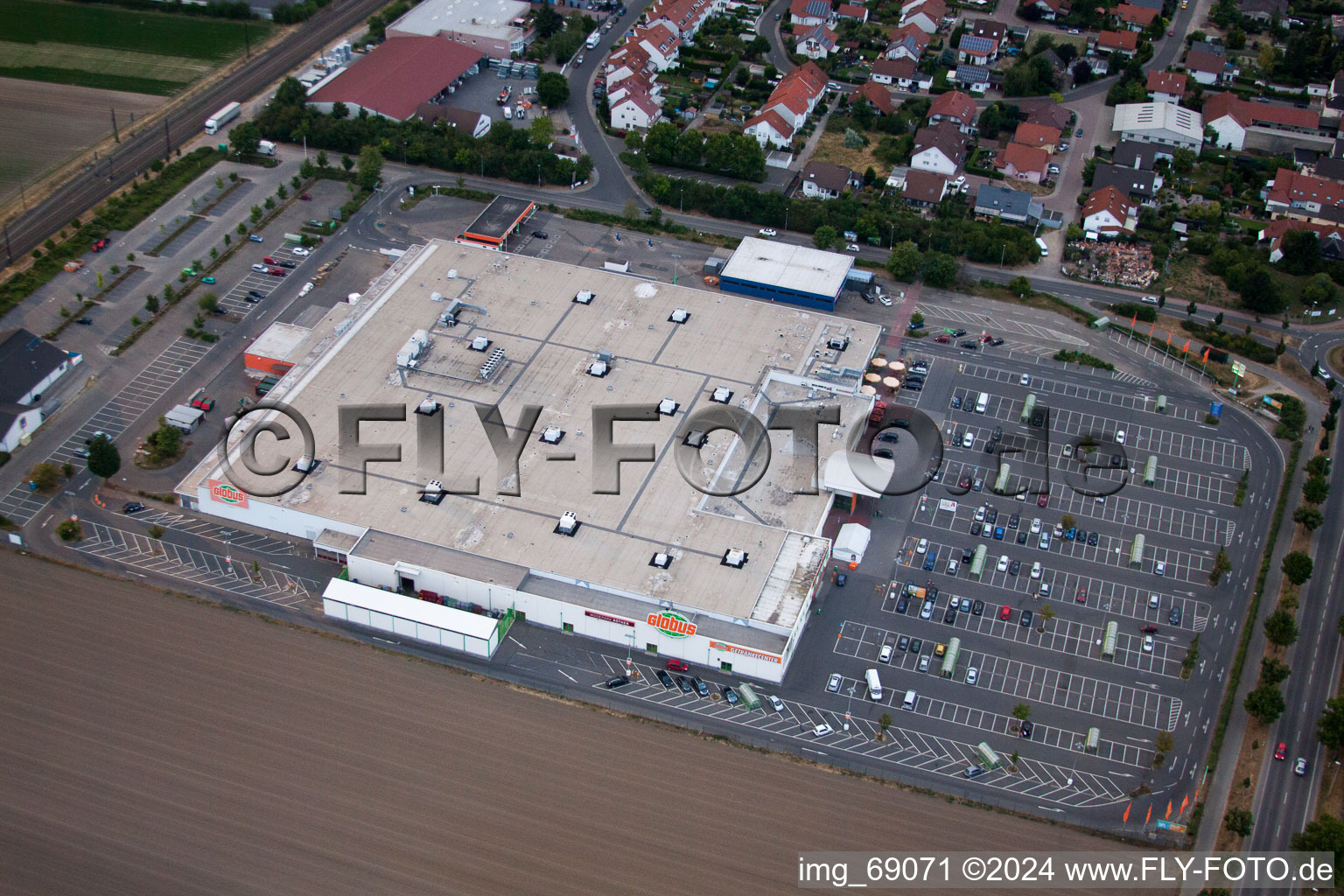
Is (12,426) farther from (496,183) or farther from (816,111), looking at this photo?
(816,111)

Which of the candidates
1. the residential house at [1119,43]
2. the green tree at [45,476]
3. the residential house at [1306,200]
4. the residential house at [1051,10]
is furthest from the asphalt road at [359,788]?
the residential house at [1051,10]

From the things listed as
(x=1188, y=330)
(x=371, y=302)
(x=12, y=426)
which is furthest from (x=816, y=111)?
(x=12, y=426)

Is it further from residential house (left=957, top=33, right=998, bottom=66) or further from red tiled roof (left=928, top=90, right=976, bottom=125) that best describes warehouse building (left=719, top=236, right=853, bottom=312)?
residential house (left=957, top=33, right=998, bottom=66)

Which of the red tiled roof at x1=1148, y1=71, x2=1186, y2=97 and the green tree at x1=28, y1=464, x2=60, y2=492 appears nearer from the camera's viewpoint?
the green tree at x1=28, y1=464, x2=60, y2=492

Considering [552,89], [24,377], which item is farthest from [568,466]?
[552,89]

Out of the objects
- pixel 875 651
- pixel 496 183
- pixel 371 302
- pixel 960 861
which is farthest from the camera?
pixel 496 183

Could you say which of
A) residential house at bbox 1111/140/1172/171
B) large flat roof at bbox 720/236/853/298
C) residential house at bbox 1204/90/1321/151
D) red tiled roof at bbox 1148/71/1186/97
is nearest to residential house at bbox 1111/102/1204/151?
residential house at bbox 1111/140/1172/171
